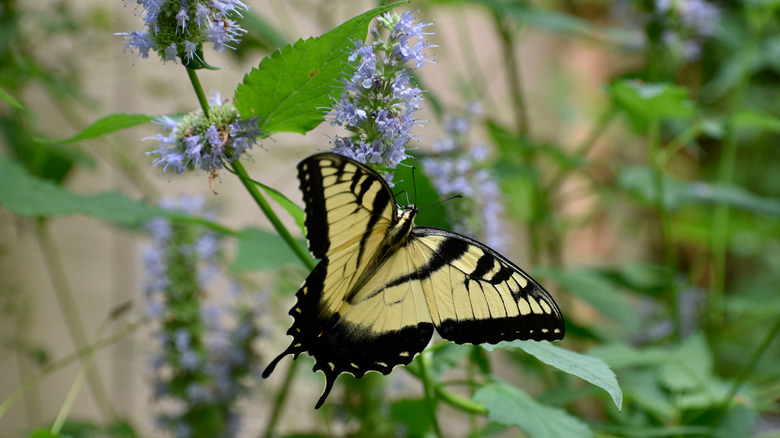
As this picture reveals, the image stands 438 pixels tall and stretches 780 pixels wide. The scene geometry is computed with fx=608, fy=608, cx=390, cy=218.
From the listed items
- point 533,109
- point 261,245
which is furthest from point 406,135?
point 533,109

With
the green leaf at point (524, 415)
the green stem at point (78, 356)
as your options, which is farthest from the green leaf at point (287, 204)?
the green stem at point (78, 356)

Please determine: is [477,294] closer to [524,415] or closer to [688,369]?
[524,415]

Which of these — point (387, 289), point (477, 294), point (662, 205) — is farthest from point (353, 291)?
point (662, 205)

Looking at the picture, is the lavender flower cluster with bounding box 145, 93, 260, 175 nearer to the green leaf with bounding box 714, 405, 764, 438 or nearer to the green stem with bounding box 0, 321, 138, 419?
the green stem with bounding box 0, 321, 138, 419

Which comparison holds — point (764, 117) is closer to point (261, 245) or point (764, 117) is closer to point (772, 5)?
point (772, 5)

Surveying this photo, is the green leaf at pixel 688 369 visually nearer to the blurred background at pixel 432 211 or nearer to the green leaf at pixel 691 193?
the blurred background at pixel 432 211
